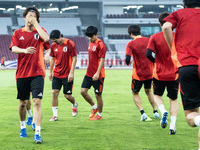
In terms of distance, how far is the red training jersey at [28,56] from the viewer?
218 inches

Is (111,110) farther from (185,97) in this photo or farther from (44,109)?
(185,97)

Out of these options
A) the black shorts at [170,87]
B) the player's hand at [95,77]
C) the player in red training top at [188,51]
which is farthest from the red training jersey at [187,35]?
the player's hand at [95,77]

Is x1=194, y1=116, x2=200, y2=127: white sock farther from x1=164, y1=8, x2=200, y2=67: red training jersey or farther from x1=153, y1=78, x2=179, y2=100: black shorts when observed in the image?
x1=153, y1=78, x2=179, y2=100: black shorts

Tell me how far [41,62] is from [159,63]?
2227 mm

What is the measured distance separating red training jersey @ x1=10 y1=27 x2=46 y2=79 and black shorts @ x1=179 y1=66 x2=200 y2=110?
2.66 meters

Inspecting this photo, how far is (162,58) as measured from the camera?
20.9ft

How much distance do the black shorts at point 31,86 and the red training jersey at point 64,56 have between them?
7.57ft

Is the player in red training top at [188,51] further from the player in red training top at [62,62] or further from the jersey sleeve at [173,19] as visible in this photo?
the player in red training top at [62,62]

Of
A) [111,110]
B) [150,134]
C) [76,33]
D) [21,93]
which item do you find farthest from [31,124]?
[76,33]

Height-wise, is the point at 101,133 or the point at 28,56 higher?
the point at 28,56

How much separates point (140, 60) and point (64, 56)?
1750 millimetres

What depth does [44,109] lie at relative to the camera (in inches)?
374

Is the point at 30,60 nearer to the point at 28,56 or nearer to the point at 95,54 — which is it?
the point at 28,56

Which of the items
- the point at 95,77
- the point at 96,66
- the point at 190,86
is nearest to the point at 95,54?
the point at 96,66
